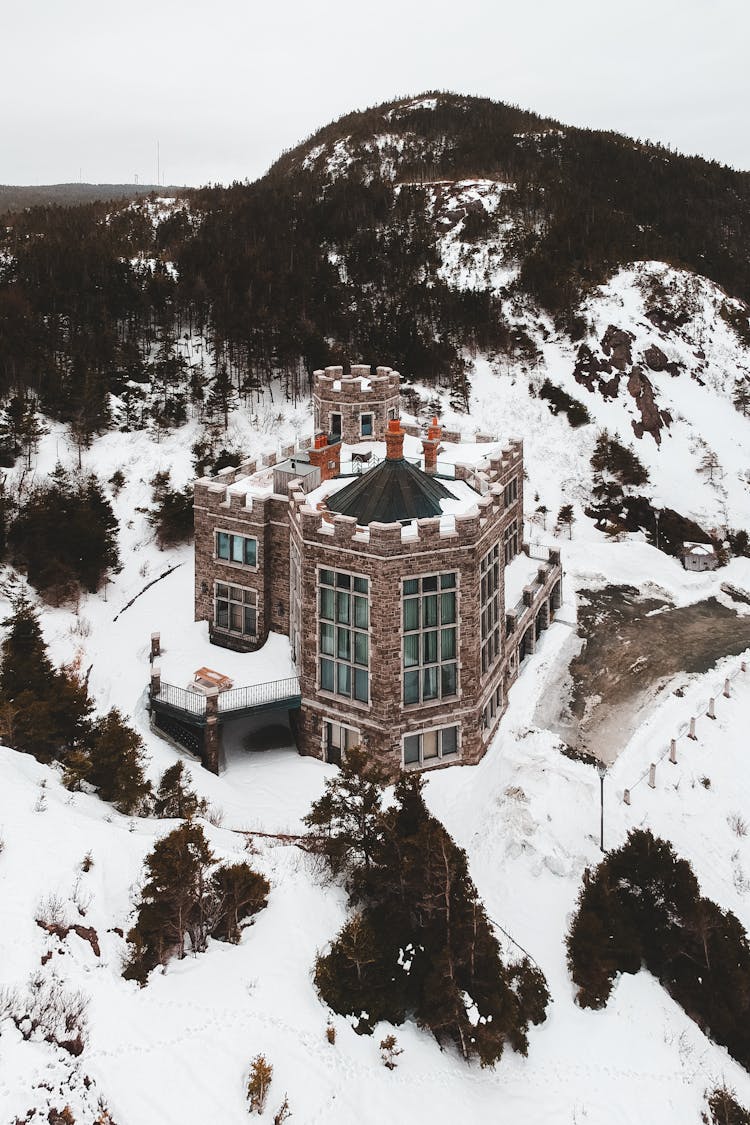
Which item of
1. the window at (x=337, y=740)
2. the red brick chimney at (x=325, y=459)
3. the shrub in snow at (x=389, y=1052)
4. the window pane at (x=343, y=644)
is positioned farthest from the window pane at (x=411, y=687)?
the shrub in snow at (x=389, y=1052)

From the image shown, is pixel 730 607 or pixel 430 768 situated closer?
pixel 430 768

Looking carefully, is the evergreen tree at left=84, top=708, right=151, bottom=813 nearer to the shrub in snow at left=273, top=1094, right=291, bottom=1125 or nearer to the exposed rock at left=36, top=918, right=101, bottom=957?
the exposed rock at left=36, top=918, right=101, bottom=957

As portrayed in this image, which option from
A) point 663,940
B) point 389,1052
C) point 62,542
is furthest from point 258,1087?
point 62,542

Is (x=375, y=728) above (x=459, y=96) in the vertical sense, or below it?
below

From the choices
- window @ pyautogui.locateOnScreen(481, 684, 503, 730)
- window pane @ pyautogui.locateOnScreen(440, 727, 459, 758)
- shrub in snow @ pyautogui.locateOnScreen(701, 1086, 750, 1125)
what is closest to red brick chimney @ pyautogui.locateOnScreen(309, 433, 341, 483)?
window @ pyautogui.locateOnScreen(481, 684, 503, 730)

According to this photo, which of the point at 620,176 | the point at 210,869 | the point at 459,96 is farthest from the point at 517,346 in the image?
the point at 459,96

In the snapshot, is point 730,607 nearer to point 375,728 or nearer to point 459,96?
point 375,728
